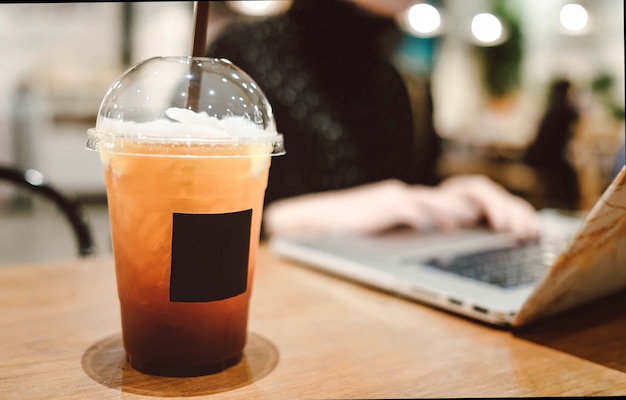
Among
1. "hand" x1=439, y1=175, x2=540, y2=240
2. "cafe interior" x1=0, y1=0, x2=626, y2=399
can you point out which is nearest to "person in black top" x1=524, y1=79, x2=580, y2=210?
"cafe interior" x1=0, y1=0, x2=626, y2=399

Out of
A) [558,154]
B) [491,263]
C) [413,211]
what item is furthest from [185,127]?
[558,154]

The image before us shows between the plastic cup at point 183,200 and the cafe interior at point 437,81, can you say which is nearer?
the plastic cup at point 183,200

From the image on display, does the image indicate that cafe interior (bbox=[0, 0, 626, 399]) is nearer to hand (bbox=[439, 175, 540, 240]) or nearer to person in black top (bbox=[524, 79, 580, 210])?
person in black top (bbox=[524, 79, 580, 210])

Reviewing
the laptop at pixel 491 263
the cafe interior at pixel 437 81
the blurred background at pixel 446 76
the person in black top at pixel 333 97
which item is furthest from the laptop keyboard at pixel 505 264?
the blurred background at pixel 446 76

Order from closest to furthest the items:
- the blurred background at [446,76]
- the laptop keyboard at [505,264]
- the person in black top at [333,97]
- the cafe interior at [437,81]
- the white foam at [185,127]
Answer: the white foam at [185,127] < the laptop keyboard at [505,264] < the person in black top at [333,97] < the cafe interior at [437,81] < the blurred background at [446,76]

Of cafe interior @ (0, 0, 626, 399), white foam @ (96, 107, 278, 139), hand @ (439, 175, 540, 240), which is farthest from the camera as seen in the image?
cafe interior @ (0, 0, 626, 399)

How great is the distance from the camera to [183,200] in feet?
1.90

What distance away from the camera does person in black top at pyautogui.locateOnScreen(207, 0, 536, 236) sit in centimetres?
188

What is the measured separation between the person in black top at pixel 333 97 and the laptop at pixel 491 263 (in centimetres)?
57

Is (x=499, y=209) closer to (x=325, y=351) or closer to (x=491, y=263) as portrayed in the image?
(x=491, y=263)

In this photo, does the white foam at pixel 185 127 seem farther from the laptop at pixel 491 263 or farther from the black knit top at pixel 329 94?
the black knit top at pixel 329 94

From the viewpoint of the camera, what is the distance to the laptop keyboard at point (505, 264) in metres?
0.89

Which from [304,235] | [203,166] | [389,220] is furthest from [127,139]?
[389,220]

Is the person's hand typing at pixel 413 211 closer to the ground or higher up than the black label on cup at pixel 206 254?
closer to the ground
